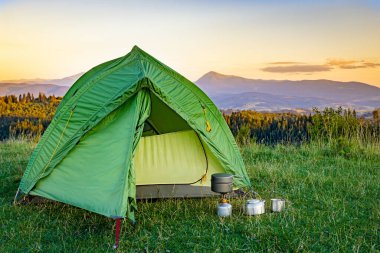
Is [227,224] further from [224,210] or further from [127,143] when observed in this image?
[127,143]

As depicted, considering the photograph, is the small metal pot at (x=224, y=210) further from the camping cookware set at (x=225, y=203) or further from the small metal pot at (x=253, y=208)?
the small metal pot at (x=253, y=208)

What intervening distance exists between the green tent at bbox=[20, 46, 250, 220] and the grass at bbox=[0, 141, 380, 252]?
325mm

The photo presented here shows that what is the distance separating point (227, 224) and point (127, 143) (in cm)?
161

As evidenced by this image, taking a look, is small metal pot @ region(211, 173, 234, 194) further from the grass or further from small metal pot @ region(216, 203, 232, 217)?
the grass

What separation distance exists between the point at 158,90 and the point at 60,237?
221cm

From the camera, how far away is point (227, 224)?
581cm

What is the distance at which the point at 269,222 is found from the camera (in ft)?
19.3

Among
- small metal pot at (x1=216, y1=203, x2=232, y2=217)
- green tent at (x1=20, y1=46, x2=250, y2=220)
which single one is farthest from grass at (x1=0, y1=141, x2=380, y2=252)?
green tent at (x1=20, y1=46, x2=250, y2=220)

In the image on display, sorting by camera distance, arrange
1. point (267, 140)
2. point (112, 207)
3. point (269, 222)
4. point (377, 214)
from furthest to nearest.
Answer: point (267, 140), point (377, 214), point (269, 222), point (112, 207)

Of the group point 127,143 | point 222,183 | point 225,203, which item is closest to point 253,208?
point 225,203

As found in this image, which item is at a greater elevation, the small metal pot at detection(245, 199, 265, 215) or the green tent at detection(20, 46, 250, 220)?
the green tent at detection(20, 46, 250, 220)

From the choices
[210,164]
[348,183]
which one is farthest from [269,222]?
[348,183]

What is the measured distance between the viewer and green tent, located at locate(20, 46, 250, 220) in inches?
229

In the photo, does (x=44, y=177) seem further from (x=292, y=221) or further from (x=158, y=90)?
(x=292, y=221)
